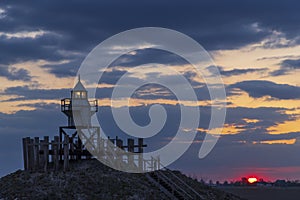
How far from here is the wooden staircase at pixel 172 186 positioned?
42.5 meters

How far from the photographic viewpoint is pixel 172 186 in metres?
43.4

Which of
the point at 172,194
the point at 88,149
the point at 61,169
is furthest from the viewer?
the point at 88,149

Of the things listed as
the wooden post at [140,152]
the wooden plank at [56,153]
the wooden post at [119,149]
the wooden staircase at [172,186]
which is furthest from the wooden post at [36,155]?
the wooden staircase at [172,186]

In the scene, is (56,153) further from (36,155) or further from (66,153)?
(36,155)

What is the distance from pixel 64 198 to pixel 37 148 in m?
8.39

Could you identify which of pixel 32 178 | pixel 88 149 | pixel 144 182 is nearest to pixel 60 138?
pixel 88 149

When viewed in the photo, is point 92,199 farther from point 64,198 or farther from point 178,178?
point 178,178

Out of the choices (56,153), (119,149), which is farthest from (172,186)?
(56,153)

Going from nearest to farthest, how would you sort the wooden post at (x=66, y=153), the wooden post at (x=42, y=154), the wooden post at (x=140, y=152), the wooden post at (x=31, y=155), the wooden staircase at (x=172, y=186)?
the wooden staircase at (x=172, y=186) → the wooden post at (x=66, y=153) → the wooden post at (x=42, y=154) → the wooden post at (x=31, y=155) → the wooden post at (x=140, y=152)

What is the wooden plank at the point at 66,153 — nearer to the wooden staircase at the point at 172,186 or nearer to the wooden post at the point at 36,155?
the wooden post at the point at 36,155

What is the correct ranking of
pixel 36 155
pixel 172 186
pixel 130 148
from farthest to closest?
pixel 130 148
pixel 36 155
pixel 172 186

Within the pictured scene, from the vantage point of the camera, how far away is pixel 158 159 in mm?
47938

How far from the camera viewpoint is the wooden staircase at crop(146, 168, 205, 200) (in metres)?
42.5

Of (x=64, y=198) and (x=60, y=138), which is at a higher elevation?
(x=60, y=138)
